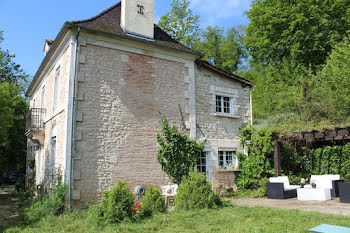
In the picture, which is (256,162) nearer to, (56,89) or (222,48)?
(56,89)

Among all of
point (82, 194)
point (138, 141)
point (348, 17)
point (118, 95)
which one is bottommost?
point (82, 194)

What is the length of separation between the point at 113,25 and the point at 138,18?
971mm

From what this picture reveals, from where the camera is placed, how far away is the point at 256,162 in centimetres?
1127

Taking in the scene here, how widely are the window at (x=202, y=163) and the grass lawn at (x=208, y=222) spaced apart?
3328 mm

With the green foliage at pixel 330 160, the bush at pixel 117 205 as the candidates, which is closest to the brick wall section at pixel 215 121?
the green foliage at pixel 330 160

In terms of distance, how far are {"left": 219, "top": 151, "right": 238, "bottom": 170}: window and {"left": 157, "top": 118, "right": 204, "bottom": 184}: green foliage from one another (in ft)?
4.95

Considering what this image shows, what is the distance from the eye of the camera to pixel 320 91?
15.9 meters

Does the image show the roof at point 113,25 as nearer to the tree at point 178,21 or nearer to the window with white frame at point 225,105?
the window with white frame at point 225,105

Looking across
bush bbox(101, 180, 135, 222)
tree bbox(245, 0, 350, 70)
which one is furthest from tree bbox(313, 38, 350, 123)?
bush bbox(101, 180, 135, 222)

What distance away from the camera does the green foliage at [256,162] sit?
11180mm

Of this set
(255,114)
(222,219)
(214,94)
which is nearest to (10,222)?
(222,219)

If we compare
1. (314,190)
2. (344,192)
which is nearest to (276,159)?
(314,190)

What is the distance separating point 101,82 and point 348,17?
1783cm

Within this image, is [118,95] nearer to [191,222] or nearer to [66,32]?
[66,32]
